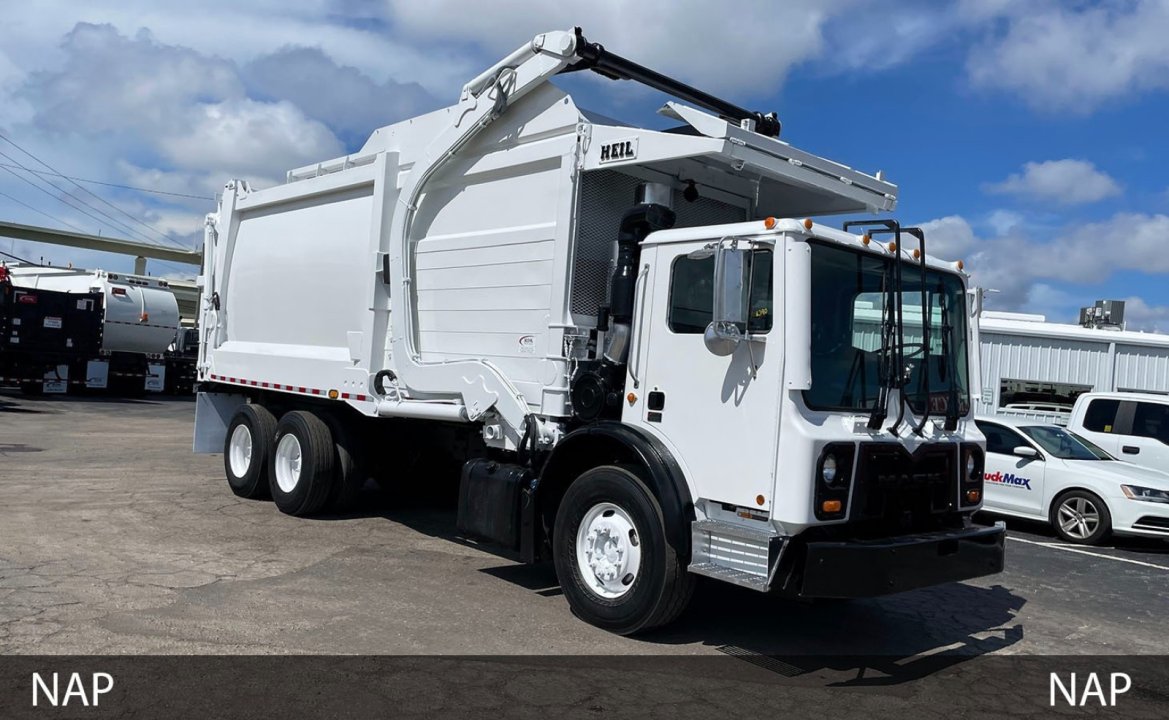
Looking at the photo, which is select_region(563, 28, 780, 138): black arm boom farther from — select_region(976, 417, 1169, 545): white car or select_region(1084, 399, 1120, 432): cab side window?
select_region(1084, 399, 1120, 432): cab side window

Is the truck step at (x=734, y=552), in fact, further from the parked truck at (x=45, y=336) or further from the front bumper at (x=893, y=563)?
the parked truck at (x=45, y=336)

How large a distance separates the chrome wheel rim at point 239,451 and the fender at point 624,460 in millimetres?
5085

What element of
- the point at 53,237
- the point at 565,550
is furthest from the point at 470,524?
the point at 53,237

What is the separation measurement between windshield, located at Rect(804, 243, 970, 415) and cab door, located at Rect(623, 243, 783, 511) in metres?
0.28

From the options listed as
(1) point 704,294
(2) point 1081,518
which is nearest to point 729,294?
(1) point 704,294

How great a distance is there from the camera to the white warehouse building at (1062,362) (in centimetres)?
1778

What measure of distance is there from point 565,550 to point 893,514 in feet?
6.92

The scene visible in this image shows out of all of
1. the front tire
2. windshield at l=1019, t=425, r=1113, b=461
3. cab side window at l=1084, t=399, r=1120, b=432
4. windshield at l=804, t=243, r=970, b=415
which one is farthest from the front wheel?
cab side window at l=1084, t=399, r=1120, b=432

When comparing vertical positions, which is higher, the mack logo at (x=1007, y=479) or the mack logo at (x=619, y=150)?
the mack logo at (x=619, y=150)

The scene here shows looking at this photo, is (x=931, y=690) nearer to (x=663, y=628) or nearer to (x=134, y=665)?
(x=663, y=628)

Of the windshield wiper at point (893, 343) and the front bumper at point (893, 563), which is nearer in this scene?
→ the front bumper at point (893, 563)

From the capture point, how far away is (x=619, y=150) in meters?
6.52

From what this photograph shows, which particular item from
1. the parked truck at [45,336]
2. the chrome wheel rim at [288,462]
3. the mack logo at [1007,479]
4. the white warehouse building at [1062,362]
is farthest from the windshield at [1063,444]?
the parked truck at [45,336]

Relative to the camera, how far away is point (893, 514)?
582cm
